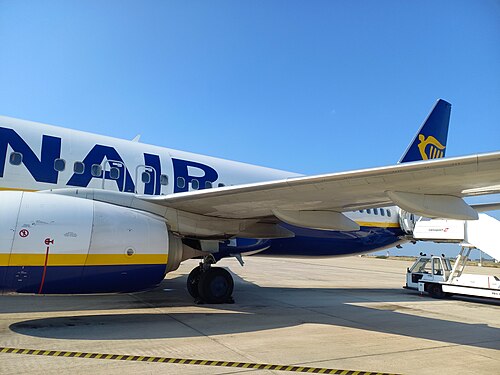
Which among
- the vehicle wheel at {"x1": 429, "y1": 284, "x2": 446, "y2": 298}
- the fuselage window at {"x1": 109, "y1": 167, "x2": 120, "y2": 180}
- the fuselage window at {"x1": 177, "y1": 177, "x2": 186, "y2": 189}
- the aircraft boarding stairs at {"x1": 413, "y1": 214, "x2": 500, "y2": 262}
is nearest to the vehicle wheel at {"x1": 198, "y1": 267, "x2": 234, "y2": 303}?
the fuselage window at {"x1": 177, "y1": 177, "x2": 186, "y2": 189}

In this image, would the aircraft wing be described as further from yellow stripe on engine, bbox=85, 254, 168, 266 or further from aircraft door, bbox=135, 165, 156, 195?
aircraft door, bbox=135, 165, 156, 195

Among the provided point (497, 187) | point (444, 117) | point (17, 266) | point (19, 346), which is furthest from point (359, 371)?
point (444, 117)

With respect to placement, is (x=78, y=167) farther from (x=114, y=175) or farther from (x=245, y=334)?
(x=245, y=334)

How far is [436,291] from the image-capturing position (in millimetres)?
13367

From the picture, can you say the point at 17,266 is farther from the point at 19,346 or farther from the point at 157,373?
the point at 157,373

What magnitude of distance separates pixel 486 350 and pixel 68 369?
5.52 metres

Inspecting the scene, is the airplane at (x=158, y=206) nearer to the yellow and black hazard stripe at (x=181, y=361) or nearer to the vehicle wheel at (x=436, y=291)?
the yellow and black hazard stripe at (x=181, y=361)

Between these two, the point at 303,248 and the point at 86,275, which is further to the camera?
the point at 303,248

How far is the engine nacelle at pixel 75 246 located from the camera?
539 cm

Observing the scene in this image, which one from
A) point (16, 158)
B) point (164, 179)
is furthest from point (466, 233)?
point (16, 158)

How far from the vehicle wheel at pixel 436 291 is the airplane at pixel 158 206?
4.39 m

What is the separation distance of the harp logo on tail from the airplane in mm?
5274

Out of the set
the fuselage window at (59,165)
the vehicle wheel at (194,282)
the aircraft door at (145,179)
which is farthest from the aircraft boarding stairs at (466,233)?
the fuselage window at (59,165)

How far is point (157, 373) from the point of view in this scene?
13.8 feet
